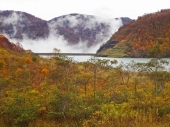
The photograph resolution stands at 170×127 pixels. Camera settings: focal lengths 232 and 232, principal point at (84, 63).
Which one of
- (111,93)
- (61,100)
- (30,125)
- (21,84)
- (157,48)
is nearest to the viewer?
(30,125)

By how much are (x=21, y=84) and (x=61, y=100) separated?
6.86 meters

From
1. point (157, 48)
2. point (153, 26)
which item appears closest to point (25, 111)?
point (157, 48)

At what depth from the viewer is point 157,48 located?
14.8 meters

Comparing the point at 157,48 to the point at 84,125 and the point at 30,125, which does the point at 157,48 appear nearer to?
the point at 84,125

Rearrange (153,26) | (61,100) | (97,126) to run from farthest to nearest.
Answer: (153,26) < (61,100) < (97,126)

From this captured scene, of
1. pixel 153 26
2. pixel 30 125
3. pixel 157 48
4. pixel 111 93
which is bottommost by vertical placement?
pixel 30 125

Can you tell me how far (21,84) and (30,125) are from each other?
7.35m

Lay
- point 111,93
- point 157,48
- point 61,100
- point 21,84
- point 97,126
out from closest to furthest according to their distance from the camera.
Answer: point 97,126 < point 61,100 < point 157,48 < point 111,93 < point 21,84

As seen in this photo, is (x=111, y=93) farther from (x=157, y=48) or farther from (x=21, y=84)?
(x=21, y=84)

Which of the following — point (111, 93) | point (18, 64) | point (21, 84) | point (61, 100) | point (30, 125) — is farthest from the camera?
point (18, 64)

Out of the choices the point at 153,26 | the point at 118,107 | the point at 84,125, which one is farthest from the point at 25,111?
the point at 153,26

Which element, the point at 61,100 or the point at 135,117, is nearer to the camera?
the point at 135,117

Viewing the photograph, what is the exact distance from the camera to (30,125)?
12.1 meters

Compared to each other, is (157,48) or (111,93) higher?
(157,48)
